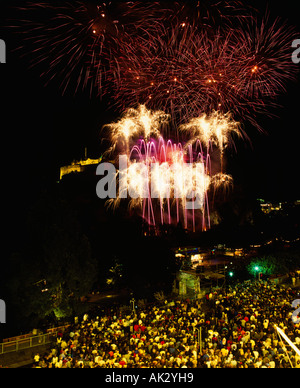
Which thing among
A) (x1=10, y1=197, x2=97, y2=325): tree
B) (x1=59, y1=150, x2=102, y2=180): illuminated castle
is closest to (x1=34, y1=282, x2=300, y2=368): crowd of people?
(x1=10, y1=197, x2=97, y2=325): tree

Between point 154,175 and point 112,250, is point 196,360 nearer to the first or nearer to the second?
point 112,250

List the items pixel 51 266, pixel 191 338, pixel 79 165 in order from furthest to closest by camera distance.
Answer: pixel 79 165 < pixel 51 266 < pixel 191 338

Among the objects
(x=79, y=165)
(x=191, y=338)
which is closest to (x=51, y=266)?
(x=191, y=338)

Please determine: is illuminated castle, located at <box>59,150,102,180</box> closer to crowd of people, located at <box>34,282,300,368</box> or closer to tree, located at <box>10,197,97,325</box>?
tree, located at <box>10,197,97,325</box>

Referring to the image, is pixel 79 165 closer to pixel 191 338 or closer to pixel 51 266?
pixel 51 266

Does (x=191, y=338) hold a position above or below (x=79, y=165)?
below

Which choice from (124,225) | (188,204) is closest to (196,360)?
(124,225)

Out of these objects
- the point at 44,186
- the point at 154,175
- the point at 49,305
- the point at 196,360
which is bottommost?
the point at 196,360

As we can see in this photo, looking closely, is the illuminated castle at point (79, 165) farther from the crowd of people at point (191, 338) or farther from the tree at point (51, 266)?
the crowd of people at point (191, 338)
